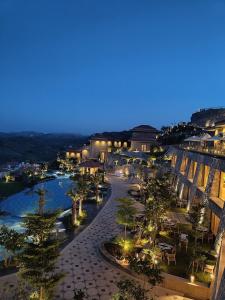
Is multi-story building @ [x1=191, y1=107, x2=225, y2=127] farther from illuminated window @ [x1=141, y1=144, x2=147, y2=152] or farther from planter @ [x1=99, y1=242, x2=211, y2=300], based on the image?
planter @ [x1=99, y1=242, x2=211, y2=300]

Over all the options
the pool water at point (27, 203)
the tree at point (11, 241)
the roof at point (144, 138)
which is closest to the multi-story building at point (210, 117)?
the roof at point (144, 138)

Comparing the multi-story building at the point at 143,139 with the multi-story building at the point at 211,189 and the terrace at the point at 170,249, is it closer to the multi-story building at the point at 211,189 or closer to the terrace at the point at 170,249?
the multi-story building at the point at 211,189

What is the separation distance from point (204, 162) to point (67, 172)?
40194mm

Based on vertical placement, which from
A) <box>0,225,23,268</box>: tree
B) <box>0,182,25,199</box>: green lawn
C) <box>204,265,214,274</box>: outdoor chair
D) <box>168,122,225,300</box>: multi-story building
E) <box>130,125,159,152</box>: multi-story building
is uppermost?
<box>130,125,159,152</box>: multi-story building

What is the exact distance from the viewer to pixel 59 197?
128 feet

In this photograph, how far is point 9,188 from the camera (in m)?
44.2

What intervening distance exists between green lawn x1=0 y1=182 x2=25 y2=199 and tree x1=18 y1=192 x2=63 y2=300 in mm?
30645

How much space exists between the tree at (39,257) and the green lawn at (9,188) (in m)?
30.6

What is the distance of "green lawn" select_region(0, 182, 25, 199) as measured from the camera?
41153 millimetres

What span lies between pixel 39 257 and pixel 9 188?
36036 millimetres

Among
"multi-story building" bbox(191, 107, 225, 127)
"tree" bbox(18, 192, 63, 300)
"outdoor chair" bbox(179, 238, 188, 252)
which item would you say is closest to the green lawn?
"outdoor chair" bbox(179, 238, 188, 252)

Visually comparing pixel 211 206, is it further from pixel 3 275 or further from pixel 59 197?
pixel 59 197

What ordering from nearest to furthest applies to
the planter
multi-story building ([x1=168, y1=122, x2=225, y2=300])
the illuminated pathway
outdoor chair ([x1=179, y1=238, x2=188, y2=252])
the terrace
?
the planter
the illuminated pathway
the terrace
multi-story building ([x1=168, y1=122, x2=225, y2=300])
outdoor chair ([x1=179, y1=238, x2=188, y2=252])

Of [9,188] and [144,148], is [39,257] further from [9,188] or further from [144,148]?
[144,148]
